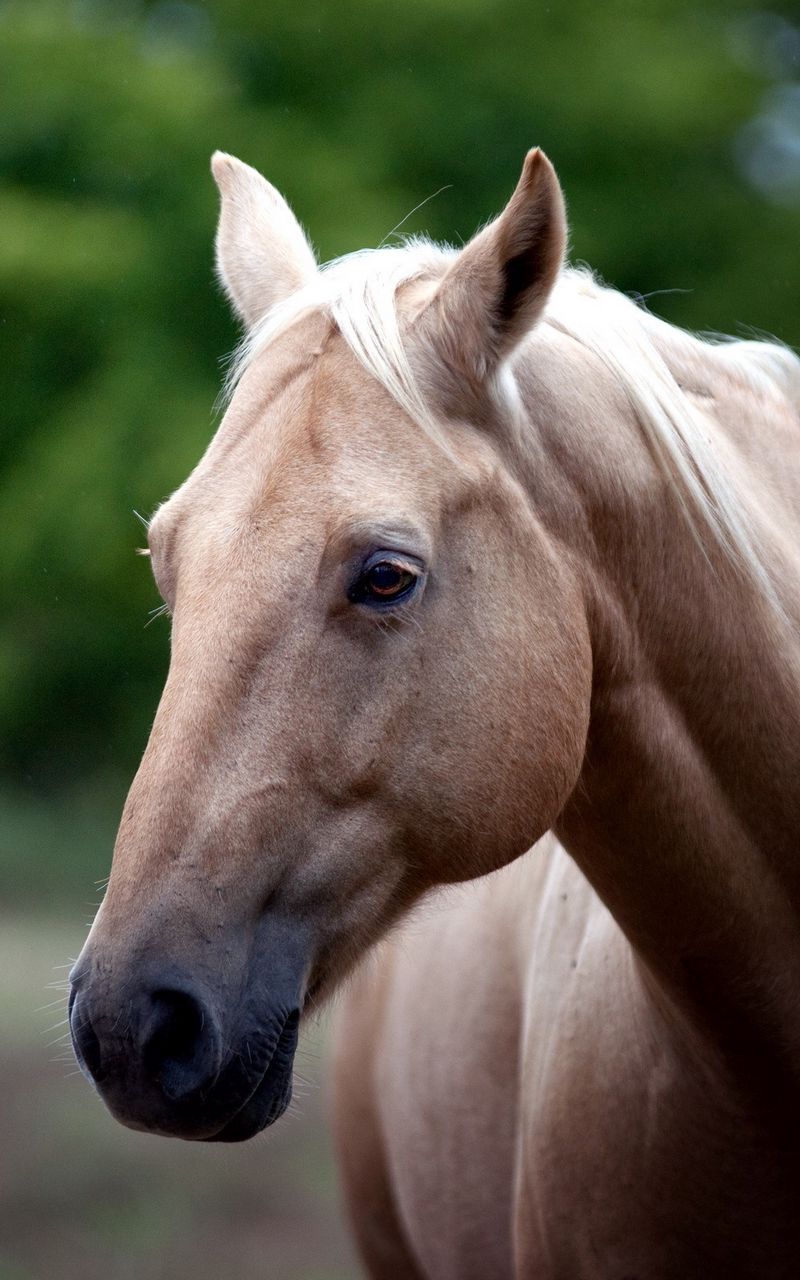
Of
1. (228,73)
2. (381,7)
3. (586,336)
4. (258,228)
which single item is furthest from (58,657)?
(586,336)

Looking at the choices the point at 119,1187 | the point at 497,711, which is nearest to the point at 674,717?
the point at 497,711

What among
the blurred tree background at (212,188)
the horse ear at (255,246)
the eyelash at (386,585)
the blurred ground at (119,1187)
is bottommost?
the blurred ground at (119,1187)

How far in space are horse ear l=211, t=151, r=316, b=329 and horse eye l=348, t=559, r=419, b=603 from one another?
69 centimetres

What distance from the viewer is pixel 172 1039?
1601mm

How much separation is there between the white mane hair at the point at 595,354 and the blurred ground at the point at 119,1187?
373 centimetres

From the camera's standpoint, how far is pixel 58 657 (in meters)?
5.82

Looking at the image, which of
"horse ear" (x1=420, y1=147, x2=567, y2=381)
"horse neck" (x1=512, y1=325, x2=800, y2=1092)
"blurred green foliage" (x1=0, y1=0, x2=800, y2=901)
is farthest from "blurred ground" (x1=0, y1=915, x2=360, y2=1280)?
"horse ear" (x1=420, y1=147, x2=567, y2=381)

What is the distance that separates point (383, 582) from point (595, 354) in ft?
1.78

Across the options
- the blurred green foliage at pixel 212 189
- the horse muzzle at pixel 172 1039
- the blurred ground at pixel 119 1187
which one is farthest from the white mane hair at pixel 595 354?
the blurred ground at pixel 119 1187

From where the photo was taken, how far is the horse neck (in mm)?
1905

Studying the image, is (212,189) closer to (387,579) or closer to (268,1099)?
(387,579)

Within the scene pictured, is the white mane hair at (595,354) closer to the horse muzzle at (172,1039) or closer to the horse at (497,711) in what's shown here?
the horse at (497,711)

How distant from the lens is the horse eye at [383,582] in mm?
1722

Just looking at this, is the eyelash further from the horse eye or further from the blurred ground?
the blurred ground
